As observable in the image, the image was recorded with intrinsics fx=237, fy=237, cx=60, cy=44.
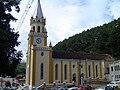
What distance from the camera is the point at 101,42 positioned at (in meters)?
93.9

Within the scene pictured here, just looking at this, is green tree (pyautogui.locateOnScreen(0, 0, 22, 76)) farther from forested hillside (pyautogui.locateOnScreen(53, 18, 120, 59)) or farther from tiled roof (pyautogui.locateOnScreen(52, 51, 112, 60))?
forested hillside (pyautogui.locateOnScreen(53, 18, 120, 59))

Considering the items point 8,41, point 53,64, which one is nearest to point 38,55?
point 53,64

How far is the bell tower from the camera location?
6155 centimetres

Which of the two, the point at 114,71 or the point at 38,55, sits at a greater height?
the point at 38,55

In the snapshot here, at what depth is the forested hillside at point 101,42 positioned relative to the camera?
6950 centimetres

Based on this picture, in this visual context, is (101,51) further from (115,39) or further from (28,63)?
(28,63)

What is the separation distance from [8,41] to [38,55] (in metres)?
43.1

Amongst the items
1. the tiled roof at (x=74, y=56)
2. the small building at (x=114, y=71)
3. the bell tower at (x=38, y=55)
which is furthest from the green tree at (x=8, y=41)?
the small building at (x=114, y=71)

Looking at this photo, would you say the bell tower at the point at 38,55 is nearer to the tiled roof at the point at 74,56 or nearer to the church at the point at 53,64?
the church at the point at 53,64

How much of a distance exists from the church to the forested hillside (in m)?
5.16

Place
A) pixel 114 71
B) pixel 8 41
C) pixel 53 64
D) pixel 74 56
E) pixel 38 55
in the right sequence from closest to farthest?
pixel 8 41 < pixel 38 55 < pixel 53 64 < pixel 114 71 < pixel 74 56

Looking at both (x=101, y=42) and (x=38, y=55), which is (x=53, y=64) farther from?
(x=101, y=42)

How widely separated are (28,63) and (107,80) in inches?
917

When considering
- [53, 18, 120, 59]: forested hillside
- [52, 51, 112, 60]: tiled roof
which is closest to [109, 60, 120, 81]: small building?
[52, 51, 112, 60]: tiled roof
